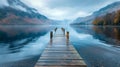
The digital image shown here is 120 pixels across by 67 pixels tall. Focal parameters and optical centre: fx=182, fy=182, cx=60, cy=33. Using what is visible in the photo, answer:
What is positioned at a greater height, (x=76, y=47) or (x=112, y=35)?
(x=112, y=35)

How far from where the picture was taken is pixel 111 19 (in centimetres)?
17038

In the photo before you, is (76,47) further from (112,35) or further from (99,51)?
(112,35)

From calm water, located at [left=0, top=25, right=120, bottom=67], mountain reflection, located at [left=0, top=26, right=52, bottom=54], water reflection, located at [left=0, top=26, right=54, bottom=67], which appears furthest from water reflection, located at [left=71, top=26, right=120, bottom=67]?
mountain reflection, located at [left=0, top=26, right=52, bottom=54]

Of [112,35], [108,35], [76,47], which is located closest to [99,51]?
[76,47]

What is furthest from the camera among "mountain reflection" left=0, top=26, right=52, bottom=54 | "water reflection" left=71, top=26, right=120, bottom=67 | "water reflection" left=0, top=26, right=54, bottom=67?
"mountain reflection" left=0, top=26, right=52, bottom=54

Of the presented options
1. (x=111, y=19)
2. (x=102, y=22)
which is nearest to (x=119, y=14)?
(x=111, y=19)

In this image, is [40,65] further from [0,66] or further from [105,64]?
[105,64]

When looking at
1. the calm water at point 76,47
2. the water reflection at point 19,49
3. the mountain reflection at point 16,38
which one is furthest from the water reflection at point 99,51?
the mountain reflection at point 16,38

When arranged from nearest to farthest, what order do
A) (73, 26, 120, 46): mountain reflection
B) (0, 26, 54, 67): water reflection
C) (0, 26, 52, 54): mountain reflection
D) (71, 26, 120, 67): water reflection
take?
(71, 26, 120, 67): water reflection, (0, 26, 54, 67): water reflection, (0, 26, 52, 54): mountain reflection, (73, 26, 120, 46): mountain reflection

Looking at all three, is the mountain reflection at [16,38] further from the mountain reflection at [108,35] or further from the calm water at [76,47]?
the mountain reflection at [108,35]

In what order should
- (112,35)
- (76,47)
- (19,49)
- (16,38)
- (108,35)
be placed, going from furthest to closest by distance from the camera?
1. (108,35)
2. (112,35)
3. (16,38)
4. (76,47)
5. (19,49)

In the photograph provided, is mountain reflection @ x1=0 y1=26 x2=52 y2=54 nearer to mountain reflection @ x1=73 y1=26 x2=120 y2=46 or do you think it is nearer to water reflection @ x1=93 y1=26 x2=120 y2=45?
mountain reflection @ x1=73 y1=26 x2=120 y2=46

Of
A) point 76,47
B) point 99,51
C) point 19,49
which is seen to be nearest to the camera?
point 99,51

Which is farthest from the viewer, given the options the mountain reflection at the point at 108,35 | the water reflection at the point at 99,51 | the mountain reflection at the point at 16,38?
the mountain reflection at the point at 108,35
